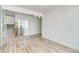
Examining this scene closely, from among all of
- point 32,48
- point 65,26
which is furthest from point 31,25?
point 32,48

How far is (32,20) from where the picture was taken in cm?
596

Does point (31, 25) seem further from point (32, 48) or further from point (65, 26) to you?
point (32, 48)

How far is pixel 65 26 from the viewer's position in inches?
144

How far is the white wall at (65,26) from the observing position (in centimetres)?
309

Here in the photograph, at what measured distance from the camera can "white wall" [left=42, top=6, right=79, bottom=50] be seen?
10.1 ft

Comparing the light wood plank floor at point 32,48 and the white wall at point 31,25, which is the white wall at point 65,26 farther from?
the white wall at point 31,25

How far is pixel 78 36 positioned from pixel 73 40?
300mm

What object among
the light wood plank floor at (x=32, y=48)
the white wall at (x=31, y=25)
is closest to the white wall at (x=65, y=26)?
the light wood plank floor at (x=32, y=48)

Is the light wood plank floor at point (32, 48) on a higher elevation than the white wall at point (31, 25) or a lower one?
lower

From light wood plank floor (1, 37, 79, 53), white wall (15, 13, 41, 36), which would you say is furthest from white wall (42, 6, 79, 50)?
white wall (15, 13, 41, 36)

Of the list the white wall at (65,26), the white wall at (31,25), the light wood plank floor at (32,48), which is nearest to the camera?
the light wood plank floor at (32,48)
